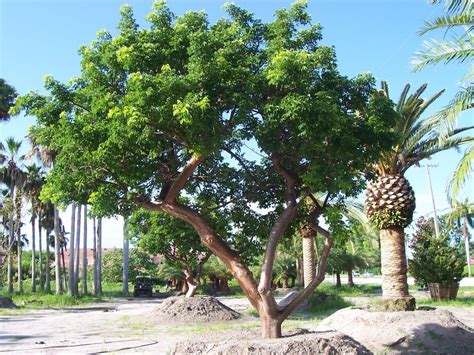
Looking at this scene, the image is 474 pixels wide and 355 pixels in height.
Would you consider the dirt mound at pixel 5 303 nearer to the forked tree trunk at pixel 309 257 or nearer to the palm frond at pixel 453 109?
the forked tree trunk at pixel 309 257

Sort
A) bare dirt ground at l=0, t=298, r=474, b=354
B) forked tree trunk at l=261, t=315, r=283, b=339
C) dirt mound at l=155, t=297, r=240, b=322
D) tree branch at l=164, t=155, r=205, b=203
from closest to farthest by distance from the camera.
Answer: tree branch at l=164, t=155, r=205, b=203
forked tree trunk at l=261, t=315, r=283, b=339
bare dirt ground at l=0, t=298, r=474, b=354
dirt mound at l=155, t=297, r=240, b=322

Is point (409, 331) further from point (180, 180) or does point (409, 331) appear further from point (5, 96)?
point (5, 96)

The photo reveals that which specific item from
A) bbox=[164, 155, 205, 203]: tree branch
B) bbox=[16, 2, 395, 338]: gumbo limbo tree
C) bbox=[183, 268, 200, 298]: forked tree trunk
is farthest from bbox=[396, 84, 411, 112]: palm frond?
bbox=[183, 268, 200, 298]: forked tree trunk

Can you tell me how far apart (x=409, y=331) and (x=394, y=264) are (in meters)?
4.48

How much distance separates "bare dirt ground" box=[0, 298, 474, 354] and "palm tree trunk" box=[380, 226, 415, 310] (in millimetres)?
2331

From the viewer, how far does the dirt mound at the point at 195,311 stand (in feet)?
65.1

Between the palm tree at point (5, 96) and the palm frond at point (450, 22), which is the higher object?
the palm tree at point (5, 96)

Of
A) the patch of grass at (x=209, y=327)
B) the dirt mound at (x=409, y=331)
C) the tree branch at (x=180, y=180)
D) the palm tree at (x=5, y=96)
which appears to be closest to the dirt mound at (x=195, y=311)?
the patch of grass at (x=209, y=327)

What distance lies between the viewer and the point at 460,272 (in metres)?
25.8

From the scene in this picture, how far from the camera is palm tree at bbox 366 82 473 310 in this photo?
53.3ft

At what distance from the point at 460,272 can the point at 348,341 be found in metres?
19.3

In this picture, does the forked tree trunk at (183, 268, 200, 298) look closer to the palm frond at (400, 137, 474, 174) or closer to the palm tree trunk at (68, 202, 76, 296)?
the palm frond at (400, 137, 474, 174)

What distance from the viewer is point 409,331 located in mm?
12297

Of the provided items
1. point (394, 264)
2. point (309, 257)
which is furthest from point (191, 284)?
point (394, 264)
